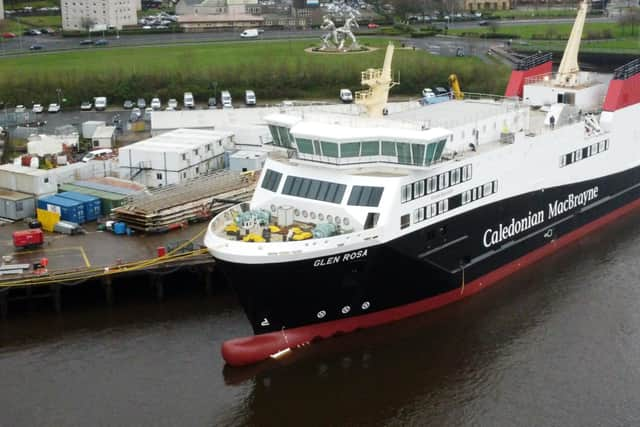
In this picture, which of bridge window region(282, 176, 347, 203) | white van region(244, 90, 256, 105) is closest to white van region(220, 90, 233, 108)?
white van region(244, 90, 256, 105)

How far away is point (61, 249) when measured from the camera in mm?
38562

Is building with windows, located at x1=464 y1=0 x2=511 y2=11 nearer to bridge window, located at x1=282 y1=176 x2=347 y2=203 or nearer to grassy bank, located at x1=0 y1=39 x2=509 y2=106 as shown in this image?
grassy bank, located at x1=0 y1=39 x2=509 y2=106

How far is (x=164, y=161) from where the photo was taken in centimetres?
4791

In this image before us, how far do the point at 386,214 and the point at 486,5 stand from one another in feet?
388

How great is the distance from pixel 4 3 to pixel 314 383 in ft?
403

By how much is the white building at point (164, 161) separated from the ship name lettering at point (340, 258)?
20.0 m

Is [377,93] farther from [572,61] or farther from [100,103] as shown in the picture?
[100,103]

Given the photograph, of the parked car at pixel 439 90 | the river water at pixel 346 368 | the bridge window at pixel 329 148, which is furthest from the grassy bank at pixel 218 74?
the bridge window at pixel 329 148

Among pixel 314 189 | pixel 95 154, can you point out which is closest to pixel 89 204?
pixel 95 154

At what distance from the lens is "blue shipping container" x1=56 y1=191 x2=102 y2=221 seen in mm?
42562

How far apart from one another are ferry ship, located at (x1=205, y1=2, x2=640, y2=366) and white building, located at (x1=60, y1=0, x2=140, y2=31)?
84604 mm

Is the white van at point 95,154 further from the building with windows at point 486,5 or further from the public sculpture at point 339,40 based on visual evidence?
the building with windows at point 486,5

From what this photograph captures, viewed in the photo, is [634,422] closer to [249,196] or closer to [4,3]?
[249,196]

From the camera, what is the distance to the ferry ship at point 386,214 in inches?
1188
